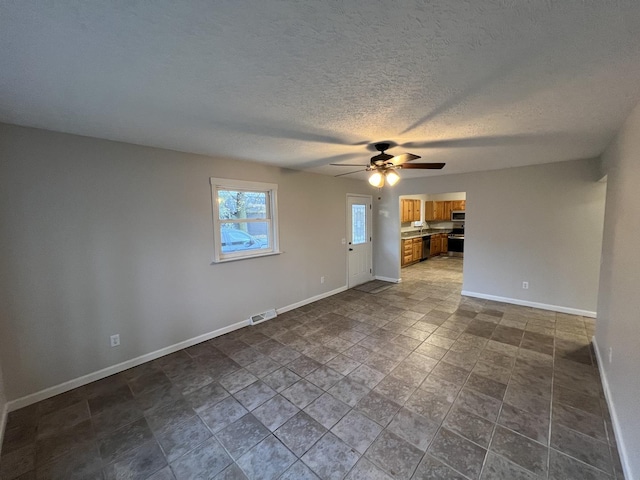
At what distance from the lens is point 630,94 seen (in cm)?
165

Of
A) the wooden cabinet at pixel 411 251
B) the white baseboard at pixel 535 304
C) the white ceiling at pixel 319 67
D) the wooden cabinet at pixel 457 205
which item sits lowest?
the white baseboard at pixel 535 304

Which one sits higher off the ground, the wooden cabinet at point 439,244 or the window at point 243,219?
the window at point 243,219

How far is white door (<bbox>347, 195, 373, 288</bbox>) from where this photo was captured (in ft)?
17.9

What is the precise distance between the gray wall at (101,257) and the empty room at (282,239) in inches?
0.7

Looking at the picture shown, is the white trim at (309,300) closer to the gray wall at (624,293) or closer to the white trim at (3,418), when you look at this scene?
the white trim at (3,418)

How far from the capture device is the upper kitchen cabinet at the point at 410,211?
7784 mm

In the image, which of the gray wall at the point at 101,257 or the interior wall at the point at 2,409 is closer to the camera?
the interior wall at the point at 2,409

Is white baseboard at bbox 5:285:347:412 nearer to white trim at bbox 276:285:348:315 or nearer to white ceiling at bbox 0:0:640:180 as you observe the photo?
white trim at bbox 276:285:348:315

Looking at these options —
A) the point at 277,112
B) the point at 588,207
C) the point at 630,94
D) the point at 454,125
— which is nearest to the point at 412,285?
the point at 588,207

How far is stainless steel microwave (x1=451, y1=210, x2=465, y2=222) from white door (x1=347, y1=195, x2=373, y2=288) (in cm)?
465

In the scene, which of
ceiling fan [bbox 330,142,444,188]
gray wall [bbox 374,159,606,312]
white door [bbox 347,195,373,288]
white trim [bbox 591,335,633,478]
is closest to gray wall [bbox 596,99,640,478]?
white trim [bbox 591,335,633,478]

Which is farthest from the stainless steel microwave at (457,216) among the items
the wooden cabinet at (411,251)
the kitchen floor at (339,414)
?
the kitchen floor at (339,414)

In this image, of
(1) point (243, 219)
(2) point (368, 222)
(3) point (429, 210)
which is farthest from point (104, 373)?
(3) point (429, 210)

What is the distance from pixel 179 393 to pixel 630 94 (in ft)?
13.5
